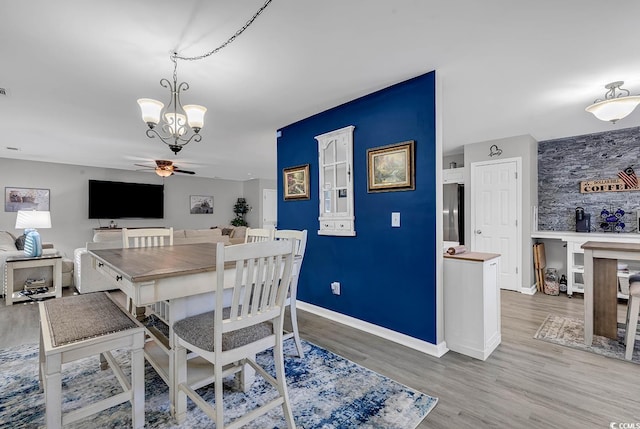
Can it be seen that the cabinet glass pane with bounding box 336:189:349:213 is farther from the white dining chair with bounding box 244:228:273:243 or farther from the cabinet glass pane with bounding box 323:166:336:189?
the white dining chair with bounding box 244:228:273:243

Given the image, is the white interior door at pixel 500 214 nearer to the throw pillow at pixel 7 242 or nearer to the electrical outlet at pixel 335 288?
the electrical outlet at pixel 335 288

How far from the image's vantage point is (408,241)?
2643 millimetres

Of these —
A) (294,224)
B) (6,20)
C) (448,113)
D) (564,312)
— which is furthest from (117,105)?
(564,312)

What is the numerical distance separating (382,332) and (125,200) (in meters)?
7.80

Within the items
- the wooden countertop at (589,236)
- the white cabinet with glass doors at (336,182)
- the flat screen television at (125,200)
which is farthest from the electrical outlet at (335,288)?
the flat screen television at (125,200)

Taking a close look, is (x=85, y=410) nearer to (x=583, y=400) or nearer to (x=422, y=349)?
(x=422, y=349)

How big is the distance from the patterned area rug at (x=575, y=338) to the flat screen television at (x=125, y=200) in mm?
8822

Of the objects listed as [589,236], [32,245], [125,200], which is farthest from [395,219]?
[125,200]

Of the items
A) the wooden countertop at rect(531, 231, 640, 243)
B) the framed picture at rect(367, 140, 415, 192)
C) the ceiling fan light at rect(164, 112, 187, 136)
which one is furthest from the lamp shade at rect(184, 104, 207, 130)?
the wooden countertop at rect(531, 231, 640, 243)

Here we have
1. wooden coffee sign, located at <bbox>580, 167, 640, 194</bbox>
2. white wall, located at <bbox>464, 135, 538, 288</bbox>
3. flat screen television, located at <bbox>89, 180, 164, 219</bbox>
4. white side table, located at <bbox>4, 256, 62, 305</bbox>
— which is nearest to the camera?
white side table, located at <bbox>4, 256, 62, 305</bbox>

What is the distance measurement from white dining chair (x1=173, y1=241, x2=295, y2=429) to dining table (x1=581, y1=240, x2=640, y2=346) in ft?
9.09

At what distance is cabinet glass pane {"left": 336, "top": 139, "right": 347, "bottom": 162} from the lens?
318 centimetres

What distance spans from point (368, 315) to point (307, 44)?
8.06ft

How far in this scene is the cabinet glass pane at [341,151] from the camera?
318cm
